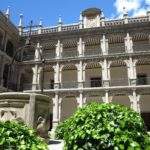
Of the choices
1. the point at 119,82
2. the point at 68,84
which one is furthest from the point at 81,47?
the point at 119,82

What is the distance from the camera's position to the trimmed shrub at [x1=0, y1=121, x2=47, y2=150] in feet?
10.6

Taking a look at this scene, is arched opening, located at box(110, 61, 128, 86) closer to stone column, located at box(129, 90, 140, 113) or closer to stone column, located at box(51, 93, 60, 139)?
stone column, located at box(129, 90, 140, 113)

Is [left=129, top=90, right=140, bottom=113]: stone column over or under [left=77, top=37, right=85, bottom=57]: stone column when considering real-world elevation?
under

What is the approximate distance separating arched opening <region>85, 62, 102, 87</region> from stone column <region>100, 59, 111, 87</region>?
3.54 ft

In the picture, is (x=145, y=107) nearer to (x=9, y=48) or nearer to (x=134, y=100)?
(x=134, y=100)

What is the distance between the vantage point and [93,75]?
91.8 ft

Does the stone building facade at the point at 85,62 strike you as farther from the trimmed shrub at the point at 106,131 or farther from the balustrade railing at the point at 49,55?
the trimmed shrub at the point at 106,131

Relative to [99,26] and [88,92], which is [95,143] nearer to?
[88,92]

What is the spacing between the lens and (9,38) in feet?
92.1

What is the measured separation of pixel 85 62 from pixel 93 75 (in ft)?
6.87

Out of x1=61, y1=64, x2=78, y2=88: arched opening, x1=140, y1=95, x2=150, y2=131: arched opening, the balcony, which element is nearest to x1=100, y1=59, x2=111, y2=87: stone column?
the balcony

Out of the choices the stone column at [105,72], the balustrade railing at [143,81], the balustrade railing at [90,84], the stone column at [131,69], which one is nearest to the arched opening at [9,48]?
the balustrade railing at [90,84]

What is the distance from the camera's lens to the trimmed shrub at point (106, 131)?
3.73 meters

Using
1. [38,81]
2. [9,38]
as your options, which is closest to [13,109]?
[38,81]
